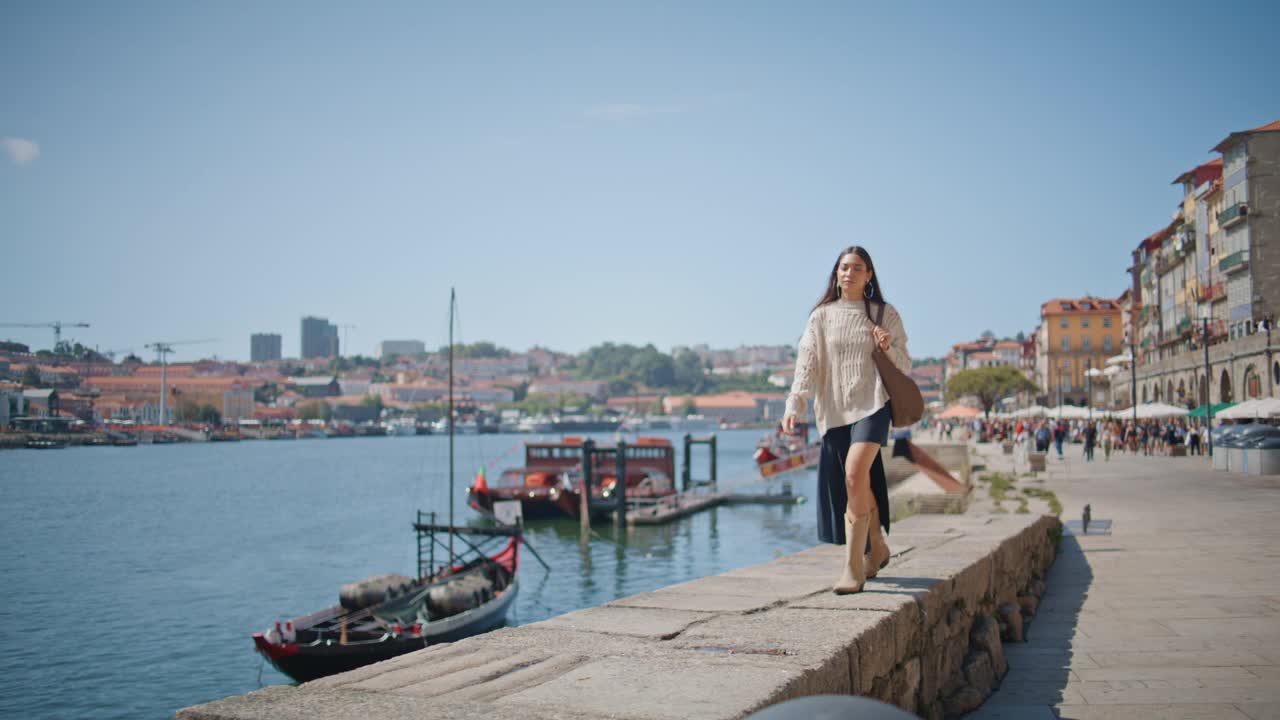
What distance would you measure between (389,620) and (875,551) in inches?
640

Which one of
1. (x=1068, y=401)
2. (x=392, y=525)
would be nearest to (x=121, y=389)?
(x=392, y=525)

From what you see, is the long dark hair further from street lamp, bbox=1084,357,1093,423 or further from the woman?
street lamp, bbox=1084,357,1093,423

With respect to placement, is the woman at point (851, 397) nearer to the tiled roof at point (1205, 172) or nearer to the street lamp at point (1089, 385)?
the street lamp at point (1089, 385)

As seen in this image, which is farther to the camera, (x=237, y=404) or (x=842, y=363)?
(x=237, y=404)

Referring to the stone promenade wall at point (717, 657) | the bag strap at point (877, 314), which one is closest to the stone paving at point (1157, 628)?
the stone promenade wall at point (717, 657)

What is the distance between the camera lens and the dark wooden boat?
56.7 ft

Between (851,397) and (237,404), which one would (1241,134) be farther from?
(237,404)

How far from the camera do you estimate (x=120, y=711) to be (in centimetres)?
1661

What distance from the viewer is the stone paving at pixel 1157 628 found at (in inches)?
193

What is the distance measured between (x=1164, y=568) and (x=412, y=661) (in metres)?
8.31

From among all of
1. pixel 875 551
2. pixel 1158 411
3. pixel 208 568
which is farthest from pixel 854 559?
pixel 1158 411

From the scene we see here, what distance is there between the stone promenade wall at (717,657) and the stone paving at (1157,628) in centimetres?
38

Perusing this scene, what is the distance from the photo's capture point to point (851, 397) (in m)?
4.90

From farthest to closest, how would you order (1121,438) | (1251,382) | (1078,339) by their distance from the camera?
(1078,339), (1121,438), (1251,382)
